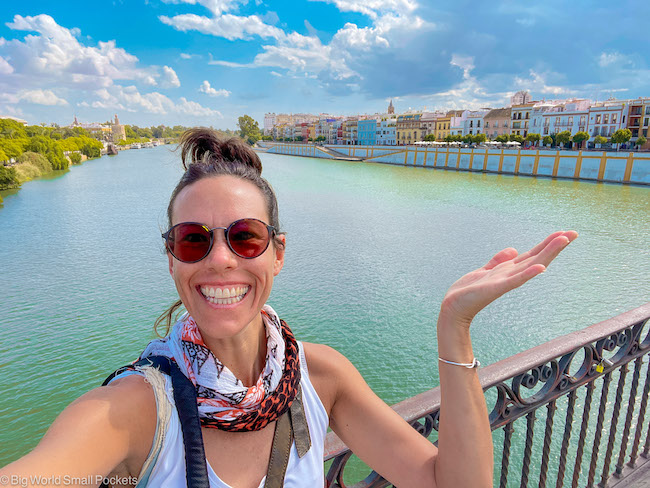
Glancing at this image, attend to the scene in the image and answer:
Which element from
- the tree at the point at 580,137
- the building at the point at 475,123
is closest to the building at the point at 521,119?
the building at the point at 475,123

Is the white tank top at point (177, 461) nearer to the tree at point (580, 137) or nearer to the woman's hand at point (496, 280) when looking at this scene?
the woman's hand at point (496, 280)

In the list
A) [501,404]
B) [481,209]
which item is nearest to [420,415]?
[501,404]

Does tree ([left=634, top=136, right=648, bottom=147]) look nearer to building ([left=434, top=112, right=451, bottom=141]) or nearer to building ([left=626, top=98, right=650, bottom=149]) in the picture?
building ([left=626, top=98, right=650, bottom=149])

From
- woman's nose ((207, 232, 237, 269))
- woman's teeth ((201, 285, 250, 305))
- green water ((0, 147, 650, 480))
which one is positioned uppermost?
woman's nose ((207, 232, 237, 269))

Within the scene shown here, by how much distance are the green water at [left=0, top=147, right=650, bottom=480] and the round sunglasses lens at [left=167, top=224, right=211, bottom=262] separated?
24 cm

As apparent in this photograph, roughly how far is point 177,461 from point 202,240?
479mm

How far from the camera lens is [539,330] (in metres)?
7.36

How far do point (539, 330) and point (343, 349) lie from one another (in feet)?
11.1

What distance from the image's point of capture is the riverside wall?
89.2ft

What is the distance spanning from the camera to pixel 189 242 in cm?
105

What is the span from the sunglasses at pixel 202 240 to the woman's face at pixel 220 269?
0.04 ft

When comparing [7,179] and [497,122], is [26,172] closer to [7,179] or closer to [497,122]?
[7,179]

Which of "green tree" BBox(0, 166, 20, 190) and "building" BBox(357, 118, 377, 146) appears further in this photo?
"building" BBox(357, 118, 377, 146)

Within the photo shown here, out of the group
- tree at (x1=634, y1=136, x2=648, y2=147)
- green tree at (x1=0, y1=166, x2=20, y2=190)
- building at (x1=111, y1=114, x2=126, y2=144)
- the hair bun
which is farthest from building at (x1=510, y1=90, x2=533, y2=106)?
building at (x1=111, y1=114, x2=126, y2=144)
